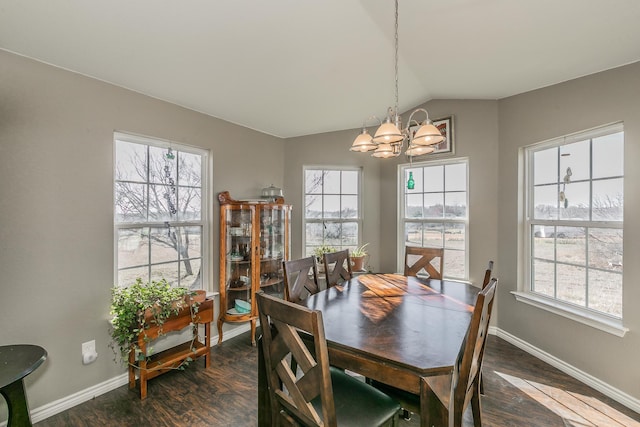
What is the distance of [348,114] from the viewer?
3.28 meters

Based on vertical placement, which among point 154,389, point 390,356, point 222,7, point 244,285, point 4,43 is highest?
point 222,7

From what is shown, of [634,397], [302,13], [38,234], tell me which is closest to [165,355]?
[38,234]

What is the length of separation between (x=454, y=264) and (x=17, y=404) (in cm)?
373

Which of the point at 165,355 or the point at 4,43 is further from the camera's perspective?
the point at 165,355

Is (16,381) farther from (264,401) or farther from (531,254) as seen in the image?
(531,254)

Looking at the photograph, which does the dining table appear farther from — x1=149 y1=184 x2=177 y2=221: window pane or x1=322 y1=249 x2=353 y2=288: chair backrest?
x1=149 y1=184 x2=177 y2=221: window pane

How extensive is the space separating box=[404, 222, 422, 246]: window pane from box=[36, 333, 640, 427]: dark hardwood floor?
147 centimetres

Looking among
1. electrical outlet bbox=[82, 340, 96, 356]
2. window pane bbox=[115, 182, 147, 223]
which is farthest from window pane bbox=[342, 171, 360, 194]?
electrical outlet bbox=[82, 340, 96, 356]

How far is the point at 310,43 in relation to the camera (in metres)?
1.97

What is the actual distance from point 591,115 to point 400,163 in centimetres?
181

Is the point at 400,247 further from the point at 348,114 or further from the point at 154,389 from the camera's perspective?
the point at 154,389

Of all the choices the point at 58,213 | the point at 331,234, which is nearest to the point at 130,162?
the point at 58,213

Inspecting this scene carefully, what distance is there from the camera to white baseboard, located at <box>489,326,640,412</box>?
78.3 inches

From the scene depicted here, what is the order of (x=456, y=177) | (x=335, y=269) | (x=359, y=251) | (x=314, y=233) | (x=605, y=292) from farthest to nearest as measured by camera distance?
(x=314, y=233)
(x=359, y=251)
(x=456, y=177)
(x=335, y=269)
(x=605, y=292)
